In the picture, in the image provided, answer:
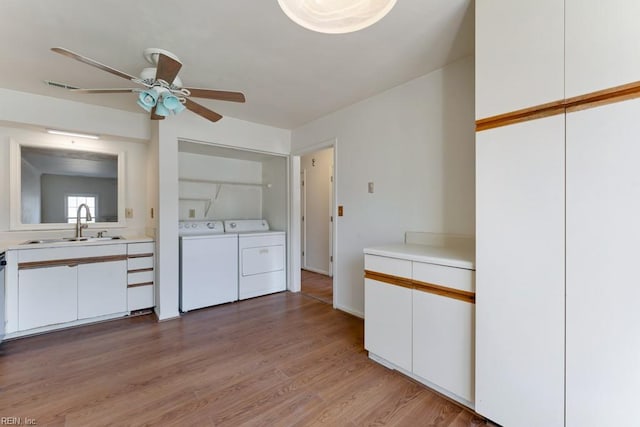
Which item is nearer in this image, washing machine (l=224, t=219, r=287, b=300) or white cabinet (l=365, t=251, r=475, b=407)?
white cabinet (l=365, t=251, r=475, b=407)

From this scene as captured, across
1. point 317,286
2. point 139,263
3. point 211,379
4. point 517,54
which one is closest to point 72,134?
point 139,263

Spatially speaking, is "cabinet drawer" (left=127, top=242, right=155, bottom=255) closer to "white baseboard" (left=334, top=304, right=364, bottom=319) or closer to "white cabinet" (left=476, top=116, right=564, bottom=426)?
"white baseboard" (left=334, top=304, right=364, bottom=319)

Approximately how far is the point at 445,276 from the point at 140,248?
3134mm

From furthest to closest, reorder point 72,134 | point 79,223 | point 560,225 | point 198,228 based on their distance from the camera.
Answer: point 198,228, point 79,223, point 72,134, point 560,225

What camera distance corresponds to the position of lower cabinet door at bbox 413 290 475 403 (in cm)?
157

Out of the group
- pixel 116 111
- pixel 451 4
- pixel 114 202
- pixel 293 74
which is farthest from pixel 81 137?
pixel 451 4

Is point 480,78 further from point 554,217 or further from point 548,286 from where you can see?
point 548,286

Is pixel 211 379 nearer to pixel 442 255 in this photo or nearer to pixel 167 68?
pixel 442 255

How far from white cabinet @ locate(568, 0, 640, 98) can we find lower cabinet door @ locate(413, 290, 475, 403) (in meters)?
1.21

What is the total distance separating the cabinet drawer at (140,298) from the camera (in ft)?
9.78

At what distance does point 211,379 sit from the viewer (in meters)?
1.89

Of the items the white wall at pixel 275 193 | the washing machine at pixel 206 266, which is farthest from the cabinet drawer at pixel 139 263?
the white wall at pixel 275 193

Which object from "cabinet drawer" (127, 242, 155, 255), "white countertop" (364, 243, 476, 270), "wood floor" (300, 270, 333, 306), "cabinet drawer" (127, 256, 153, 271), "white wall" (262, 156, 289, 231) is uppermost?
"white wall" (262, 156, 289, 231)

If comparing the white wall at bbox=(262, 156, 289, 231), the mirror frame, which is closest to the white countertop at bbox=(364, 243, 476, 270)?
the white wall at bbox=(262, 156, 289, 231)
